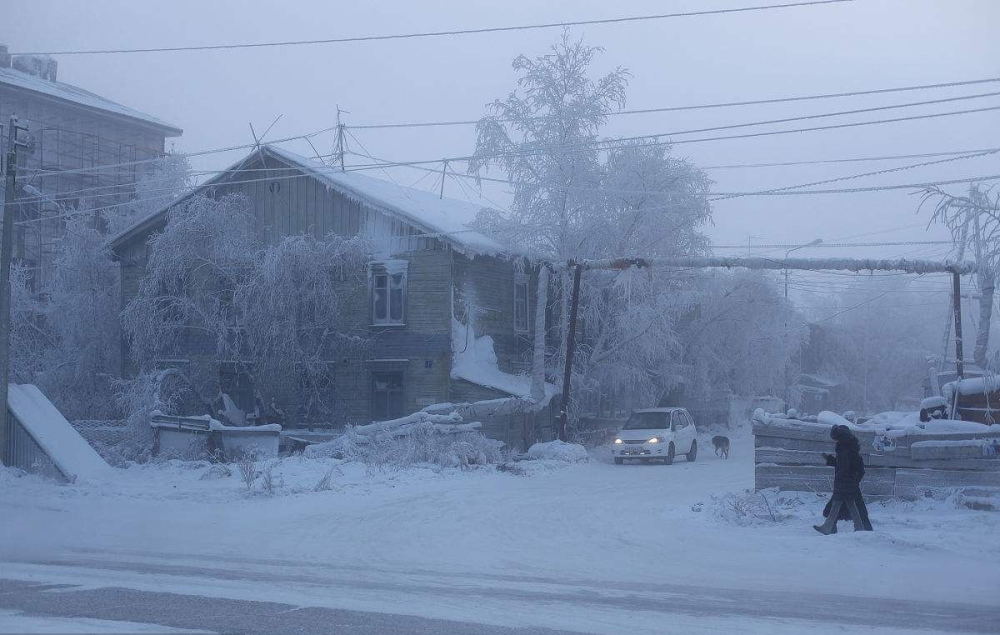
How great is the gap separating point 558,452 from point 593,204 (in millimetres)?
10106

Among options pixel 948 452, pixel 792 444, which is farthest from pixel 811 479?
pixel 948 452

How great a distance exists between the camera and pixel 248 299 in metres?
31.9

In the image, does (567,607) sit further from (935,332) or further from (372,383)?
(935,332)

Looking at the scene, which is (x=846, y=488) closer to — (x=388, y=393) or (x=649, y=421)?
(x=649, y=421)

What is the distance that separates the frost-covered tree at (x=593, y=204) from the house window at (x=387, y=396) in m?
6.20

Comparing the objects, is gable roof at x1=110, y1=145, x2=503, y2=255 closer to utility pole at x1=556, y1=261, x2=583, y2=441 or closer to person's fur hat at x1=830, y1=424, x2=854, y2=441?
utility pole at x1=556, y1=261, x2=583, y2=441

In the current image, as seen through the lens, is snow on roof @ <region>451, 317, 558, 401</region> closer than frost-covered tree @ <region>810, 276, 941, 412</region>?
Yes

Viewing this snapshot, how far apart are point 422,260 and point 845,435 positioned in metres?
20.4

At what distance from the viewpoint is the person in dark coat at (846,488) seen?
13.9 m

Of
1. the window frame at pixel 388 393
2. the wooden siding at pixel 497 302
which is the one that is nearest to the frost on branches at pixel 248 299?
the window frame at pixel 388 393

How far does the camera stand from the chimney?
2450 inches

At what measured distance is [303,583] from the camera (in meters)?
10.9

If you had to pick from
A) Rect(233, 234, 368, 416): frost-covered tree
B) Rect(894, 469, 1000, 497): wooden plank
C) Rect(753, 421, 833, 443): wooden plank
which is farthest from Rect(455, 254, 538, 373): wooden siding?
Rect(894, 469, 1000, 497): wooden plank

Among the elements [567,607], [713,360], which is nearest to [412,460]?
[567,607]
